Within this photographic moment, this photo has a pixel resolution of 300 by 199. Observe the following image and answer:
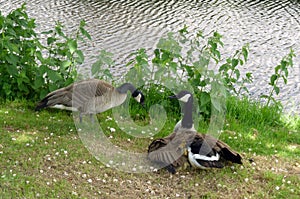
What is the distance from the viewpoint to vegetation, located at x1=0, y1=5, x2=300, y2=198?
5984 millimetres

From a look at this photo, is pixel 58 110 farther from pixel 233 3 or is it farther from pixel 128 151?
pixel 233 3

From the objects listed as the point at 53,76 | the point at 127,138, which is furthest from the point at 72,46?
the point at 127,138

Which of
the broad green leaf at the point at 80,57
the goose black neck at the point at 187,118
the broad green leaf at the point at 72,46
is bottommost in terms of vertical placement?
the goose black neck at the point at 187,118

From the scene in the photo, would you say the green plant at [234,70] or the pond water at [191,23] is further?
the pond water at [191,23]

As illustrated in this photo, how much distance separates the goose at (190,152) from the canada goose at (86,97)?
127cm

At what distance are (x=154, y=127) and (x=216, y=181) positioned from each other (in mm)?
1999

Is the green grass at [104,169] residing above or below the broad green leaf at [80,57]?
below

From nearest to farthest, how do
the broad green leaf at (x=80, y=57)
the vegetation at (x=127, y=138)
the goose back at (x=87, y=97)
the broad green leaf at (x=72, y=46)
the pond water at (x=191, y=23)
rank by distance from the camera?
the vegetation at (x=127, y=138) < the goose back at (x=87, y=97) < the broad green leaf at (x=72, y=46) < the broad green leaf at (x=80, y=57) < the pond water at (x=191, y=23)

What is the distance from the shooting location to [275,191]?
6242mm

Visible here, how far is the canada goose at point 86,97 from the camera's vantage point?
24.7 ft

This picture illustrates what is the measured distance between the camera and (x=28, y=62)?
343 inches

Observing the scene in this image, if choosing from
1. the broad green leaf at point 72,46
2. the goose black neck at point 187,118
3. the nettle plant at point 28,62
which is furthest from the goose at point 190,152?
the nettle plant at point 28,62

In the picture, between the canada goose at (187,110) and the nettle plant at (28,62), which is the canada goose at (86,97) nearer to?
the nettle plant at (28,62)

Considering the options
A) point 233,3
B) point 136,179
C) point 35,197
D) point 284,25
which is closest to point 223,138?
point 136,179
